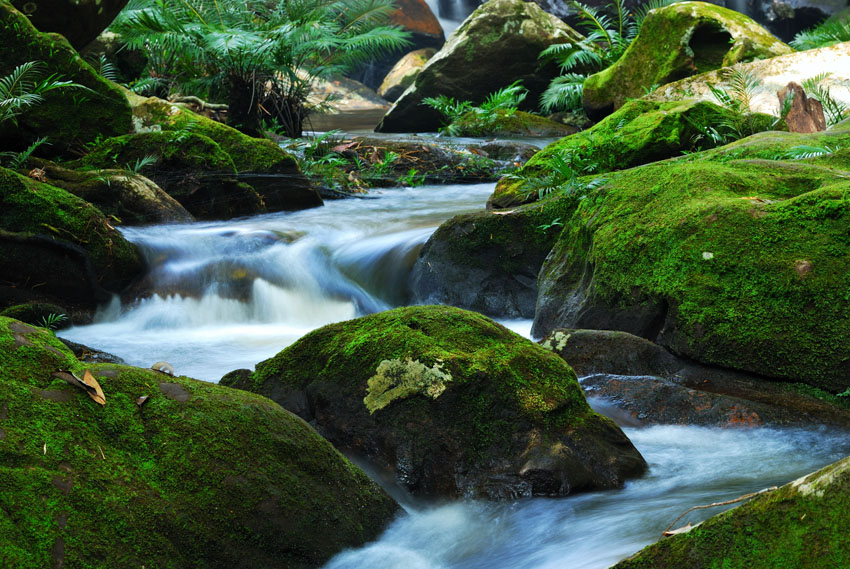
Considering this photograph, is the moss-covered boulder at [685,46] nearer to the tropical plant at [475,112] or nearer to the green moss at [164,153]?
the tropical plant at [475,112]

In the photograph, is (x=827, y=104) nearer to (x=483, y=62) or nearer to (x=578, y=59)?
(x=578, y=59)

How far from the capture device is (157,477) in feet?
7.04

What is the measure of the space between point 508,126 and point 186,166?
7364 millimetres

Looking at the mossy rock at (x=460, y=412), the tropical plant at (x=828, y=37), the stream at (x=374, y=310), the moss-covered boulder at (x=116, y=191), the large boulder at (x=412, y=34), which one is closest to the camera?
the stream at (x=374, y=310)

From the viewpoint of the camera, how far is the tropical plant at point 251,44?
11.2 metres

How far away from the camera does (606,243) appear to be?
14.6 feet

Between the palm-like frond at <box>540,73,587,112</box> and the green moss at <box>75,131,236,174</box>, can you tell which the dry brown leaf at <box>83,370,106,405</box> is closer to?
the green moss at <box>75,131,236,174</box>

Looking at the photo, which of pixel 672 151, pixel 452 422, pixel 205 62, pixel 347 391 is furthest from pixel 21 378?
pixel 205 62

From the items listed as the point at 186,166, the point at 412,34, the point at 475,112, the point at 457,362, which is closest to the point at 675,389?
the point at 457,362

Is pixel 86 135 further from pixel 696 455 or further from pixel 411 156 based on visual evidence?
pixel 696 455

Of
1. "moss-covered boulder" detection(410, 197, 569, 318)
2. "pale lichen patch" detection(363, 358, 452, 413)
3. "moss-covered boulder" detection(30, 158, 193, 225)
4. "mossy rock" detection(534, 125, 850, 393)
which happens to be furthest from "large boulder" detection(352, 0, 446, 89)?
"pale lichen patch" detection(363, 358, 452, 413)

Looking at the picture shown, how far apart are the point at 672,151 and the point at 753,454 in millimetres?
4003

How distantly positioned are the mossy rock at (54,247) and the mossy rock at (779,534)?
532cm

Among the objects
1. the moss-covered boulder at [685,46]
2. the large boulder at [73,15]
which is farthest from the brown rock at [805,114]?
the large boulder at [73,15]
